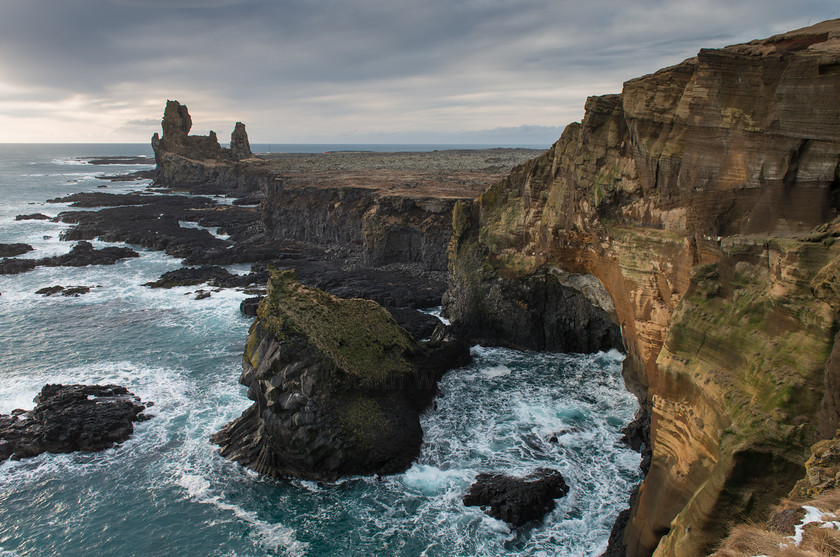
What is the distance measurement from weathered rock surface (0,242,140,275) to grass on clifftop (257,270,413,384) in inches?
1494

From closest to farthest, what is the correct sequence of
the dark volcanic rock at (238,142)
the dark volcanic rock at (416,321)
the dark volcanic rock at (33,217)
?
the dark volcanic rock at (416,321), the dark volcanic rock at (33,217), the dark volcanic rock at (238,142)

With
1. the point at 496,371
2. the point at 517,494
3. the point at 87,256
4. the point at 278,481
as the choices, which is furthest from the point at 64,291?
the point at 517,494

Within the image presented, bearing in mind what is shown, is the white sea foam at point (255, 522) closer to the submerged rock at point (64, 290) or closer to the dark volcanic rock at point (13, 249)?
the submerged rock at point (64, 290)

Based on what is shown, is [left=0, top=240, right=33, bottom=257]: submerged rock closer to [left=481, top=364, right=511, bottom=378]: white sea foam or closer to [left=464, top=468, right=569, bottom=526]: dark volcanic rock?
[left=481, top=364, right=511, bottom=378]: white sea foam

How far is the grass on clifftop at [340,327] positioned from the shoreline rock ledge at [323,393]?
5 centimetres

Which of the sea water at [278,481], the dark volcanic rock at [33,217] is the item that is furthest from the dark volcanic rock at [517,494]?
the dark volcanic rock at [33,217]

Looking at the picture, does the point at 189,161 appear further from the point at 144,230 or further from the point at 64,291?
the point at 64,291

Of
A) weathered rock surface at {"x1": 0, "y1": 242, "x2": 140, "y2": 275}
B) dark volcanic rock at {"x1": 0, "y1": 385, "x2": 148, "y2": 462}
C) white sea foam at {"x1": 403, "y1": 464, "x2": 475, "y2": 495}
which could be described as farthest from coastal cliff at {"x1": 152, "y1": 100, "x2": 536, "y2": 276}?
dark volcanic rock at {"x1": 0, "y1": 385, "x2": 148, "y2": 462}

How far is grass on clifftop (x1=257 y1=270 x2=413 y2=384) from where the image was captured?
2155 centimetres

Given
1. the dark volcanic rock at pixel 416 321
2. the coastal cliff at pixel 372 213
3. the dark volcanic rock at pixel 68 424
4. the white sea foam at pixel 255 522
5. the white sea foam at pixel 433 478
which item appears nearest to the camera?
the white sea foam at pixel 255 522

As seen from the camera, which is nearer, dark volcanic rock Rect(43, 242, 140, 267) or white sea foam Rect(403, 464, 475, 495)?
white sea foam Rect(403, 464, 475, 495)

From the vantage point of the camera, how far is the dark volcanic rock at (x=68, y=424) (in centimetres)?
2153

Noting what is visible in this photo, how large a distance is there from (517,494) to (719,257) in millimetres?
9585

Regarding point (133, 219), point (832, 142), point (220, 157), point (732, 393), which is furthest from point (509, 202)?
point (220, 157)
